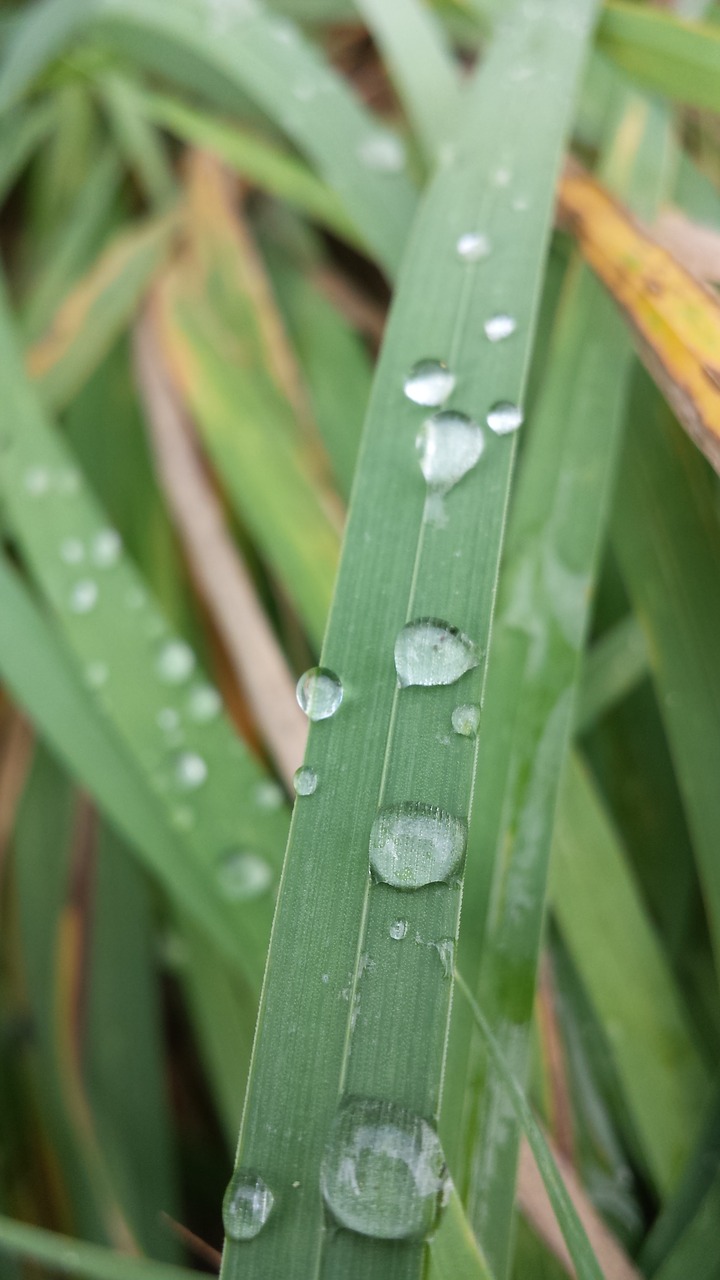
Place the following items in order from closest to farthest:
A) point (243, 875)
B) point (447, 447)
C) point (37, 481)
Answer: point (447, 447) → point (243, 875) → point (37, 481)

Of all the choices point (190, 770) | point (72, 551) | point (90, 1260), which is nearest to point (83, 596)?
point (72, 551)

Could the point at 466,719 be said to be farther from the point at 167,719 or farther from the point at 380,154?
the point at 380,154

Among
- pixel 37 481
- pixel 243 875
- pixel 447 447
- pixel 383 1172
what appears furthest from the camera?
pixel 37 481

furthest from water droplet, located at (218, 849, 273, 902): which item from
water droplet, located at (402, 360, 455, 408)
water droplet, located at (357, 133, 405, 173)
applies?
water droplet, located at (357, 133, 405, 173)

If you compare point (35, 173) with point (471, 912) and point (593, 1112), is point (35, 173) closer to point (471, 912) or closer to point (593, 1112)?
point (471, 912)

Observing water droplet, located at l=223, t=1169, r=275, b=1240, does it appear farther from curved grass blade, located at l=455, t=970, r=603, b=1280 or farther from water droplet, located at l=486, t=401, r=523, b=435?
water droplet, located at l=486, t=401, r=523, b=435

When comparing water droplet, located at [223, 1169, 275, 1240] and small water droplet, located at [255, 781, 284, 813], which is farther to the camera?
small water droplet, located at [255, 781, 284, 813]

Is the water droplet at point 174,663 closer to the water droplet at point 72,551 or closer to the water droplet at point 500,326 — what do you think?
the water droplet at point 72,551
